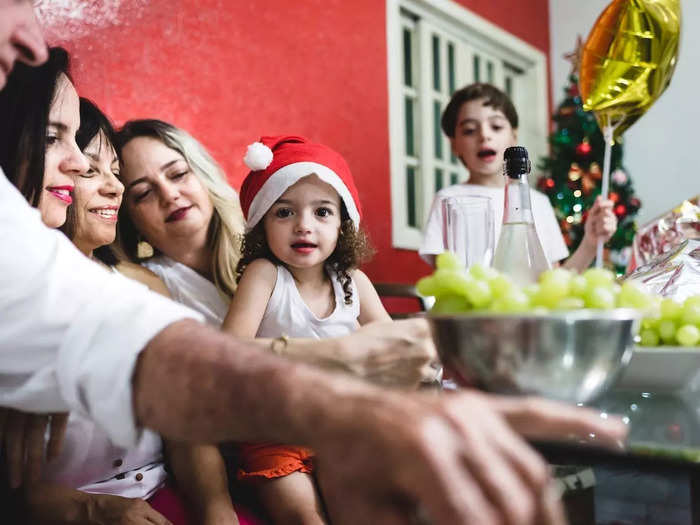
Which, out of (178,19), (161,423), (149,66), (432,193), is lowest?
(161,423)

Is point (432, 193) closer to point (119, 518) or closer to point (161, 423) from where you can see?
point (119, 518)

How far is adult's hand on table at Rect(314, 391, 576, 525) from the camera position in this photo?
1.16 ft

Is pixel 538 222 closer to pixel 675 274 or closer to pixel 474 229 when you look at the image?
pixel 675 274

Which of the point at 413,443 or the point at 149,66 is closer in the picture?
the point at 413,443

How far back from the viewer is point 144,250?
165 cm

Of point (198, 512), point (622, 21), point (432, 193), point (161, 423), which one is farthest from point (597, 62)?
point (432, 193)

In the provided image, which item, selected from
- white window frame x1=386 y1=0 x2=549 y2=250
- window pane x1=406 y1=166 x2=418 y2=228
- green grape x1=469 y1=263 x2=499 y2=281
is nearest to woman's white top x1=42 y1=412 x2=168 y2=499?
green grape x1=469 y1=263 x2=499 y2=281

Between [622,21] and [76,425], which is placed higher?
[622,21]

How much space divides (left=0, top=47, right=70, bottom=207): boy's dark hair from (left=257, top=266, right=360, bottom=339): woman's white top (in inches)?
22.9

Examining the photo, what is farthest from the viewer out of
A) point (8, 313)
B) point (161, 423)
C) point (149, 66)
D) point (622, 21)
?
point (149, 66)

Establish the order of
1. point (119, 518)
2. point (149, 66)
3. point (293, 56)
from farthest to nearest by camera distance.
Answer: point (293, 56) < point (149, 66) < point (119, 518)

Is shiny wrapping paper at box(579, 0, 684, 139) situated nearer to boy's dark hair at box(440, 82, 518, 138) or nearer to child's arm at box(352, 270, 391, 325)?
child's arm at box(352, 270, 391, 325)

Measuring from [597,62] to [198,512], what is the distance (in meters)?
1.27

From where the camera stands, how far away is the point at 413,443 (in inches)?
14.2
